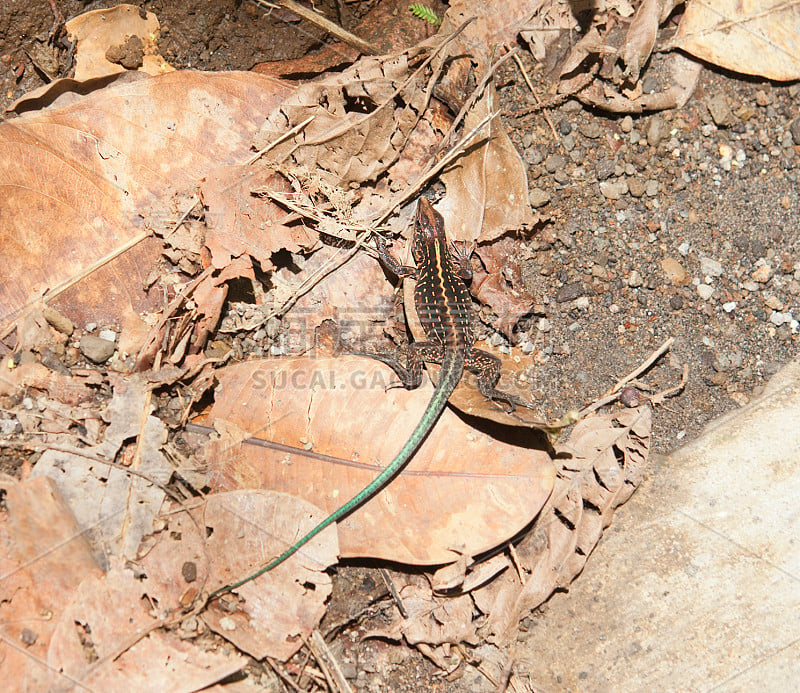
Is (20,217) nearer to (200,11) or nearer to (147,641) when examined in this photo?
(200,11)

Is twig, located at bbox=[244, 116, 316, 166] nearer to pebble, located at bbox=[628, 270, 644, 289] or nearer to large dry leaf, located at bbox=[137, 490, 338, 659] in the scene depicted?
large dry leaf, located at bbox=[137, 490, 338, 659]

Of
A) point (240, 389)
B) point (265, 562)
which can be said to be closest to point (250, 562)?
point (265, 562)

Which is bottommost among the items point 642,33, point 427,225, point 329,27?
point 427,225

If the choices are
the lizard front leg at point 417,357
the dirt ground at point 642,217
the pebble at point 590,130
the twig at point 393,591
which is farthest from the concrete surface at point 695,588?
the pebble at point 590,130

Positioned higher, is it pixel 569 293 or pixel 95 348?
pixel 569 293

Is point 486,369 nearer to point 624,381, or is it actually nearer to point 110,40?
point 624,381

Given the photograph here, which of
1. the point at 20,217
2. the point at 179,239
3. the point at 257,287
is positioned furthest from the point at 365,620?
the point at 20,217
